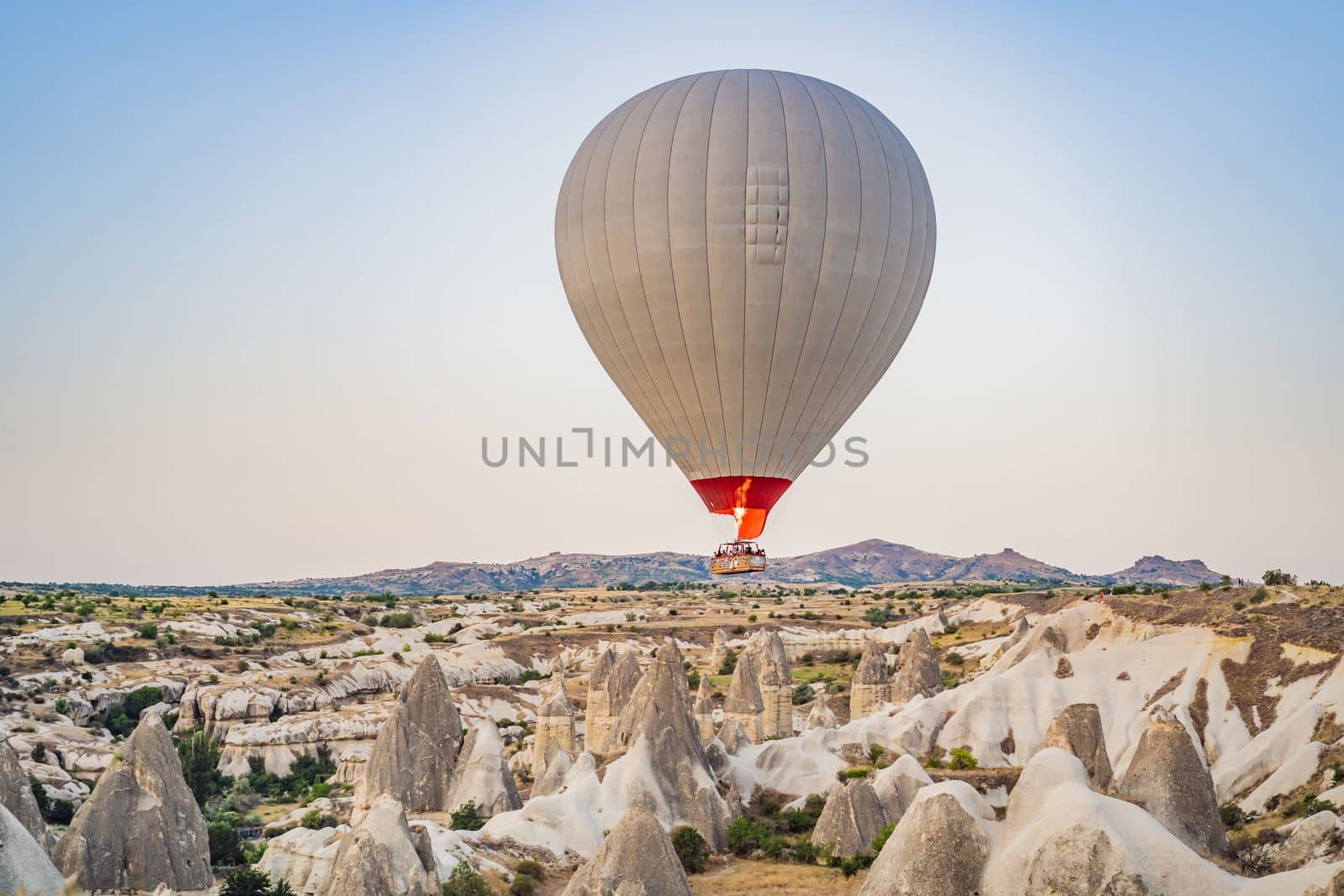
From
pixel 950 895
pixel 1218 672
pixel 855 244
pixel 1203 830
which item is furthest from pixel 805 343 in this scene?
pixel 1218 672

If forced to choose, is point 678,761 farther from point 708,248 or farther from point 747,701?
point 747,701

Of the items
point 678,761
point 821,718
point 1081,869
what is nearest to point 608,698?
point 821,718

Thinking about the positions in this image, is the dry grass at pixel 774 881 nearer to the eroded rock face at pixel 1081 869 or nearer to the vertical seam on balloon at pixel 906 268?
the eroded rock face at pixel 1081 869

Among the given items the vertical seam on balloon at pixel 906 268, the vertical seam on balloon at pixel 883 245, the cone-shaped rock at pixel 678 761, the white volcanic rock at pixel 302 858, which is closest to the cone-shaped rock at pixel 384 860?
the white volcanic rock at pixel 302 858

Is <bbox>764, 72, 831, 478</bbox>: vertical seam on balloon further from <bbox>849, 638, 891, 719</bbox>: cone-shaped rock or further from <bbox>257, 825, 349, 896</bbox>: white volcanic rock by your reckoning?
<bbox>849, 638, 891, 719</bbox>: cone-shaped rock

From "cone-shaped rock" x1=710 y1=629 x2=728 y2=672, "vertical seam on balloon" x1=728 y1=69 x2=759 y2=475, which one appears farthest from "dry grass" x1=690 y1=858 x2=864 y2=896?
"cone-shaped rock" x1=710 y1=629 x2=728 y2=672
